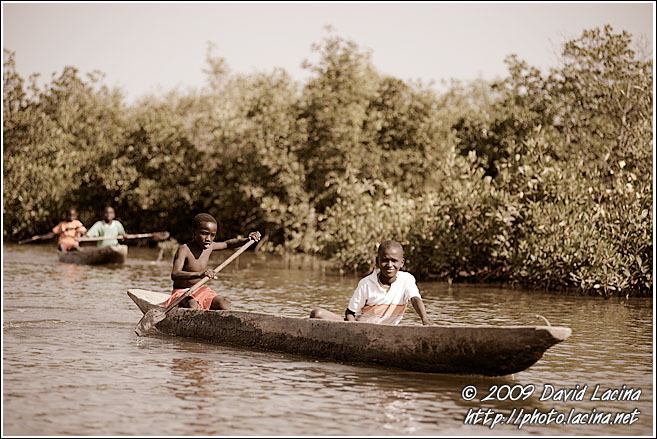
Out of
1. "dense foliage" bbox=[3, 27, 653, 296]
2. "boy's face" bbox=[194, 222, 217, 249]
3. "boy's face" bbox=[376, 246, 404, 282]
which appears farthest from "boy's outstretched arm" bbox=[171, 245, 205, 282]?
"dense foliage" bbox=[3, 27, 653, 296]

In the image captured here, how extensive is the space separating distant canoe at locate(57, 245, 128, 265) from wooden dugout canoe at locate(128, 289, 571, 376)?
10.7 meters

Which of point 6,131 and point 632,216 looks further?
point 6,131

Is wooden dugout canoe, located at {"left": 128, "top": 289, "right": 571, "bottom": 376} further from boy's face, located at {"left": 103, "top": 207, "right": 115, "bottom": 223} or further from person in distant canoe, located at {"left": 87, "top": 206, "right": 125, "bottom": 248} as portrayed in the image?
person in distant canoe, located at {"left": 87, "top": 206, "right": 125, "bottom": 248}

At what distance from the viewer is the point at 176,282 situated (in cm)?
1045

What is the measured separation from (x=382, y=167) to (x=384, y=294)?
61.1 feet

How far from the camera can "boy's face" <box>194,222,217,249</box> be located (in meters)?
10.1

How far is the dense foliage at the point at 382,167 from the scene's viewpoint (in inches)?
640

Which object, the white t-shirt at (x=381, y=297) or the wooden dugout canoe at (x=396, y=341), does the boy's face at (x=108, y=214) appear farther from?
the white t-shirt at (x=381, y=297)

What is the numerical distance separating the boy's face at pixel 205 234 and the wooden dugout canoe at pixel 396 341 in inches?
31.7

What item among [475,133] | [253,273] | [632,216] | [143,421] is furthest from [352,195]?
[143,421]

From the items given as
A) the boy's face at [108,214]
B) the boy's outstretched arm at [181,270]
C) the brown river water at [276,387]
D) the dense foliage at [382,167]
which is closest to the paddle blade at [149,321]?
the brown river water at [276,387]

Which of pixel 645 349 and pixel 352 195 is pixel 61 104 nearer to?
pixel 352 195

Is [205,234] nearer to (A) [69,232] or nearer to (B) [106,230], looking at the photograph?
(B) [106,230]

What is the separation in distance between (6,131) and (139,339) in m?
27.6
